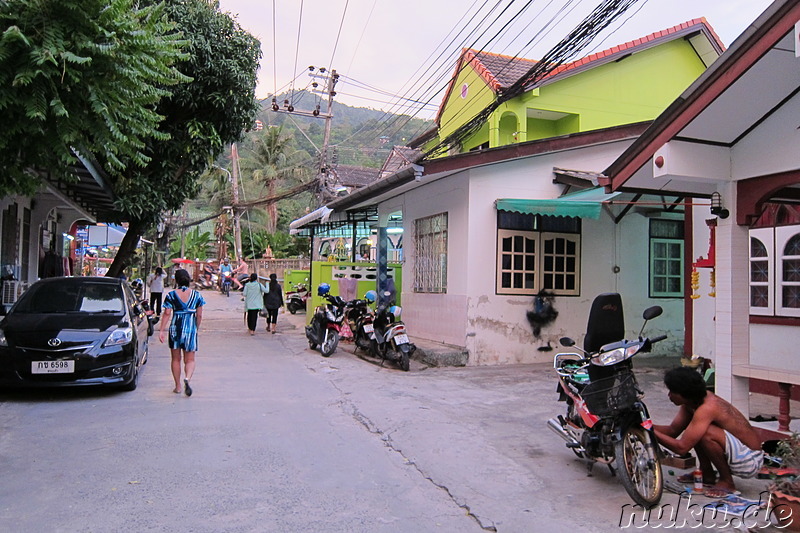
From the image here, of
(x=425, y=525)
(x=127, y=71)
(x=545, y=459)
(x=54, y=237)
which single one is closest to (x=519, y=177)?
(x=545, y=459)

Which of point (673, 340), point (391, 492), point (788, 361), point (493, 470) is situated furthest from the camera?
point (673, 340)

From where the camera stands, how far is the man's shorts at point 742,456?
4336mm

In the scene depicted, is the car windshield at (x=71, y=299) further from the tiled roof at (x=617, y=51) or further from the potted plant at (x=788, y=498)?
the tiled roof at (x=617, y=51)

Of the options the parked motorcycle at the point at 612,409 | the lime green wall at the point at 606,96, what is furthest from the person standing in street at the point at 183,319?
the lime green wall at the point at 606,96

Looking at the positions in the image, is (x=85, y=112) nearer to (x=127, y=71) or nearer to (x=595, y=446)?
(x=127, y=71)

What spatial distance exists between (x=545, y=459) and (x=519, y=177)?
6.43 meters

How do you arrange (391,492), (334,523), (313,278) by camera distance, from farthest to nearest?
(313,278)
(391,492)
(334,523)

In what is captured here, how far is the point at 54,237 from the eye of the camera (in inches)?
688

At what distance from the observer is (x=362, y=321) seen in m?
11.7

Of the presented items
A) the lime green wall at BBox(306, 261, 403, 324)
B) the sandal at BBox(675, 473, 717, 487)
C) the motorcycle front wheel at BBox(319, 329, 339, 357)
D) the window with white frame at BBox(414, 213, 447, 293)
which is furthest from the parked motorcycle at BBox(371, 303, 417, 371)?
the sandal at BBox(675, 473, 717, 487)

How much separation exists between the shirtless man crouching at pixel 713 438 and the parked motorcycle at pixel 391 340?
6.02 m

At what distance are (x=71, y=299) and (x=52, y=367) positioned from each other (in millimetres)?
1523

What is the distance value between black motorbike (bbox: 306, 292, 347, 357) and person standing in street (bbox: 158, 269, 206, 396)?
410 centimetres

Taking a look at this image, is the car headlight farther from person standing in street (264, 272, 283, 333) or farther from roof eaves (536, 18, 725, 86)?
roof eaves (536, 18, 725, 86)
